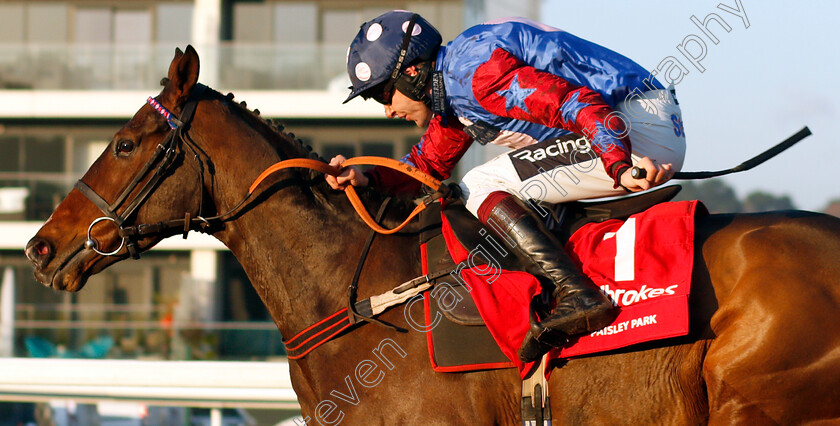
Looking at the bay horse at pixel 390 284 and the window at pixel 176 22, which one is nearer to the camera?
the bay horse at pixel 390 284

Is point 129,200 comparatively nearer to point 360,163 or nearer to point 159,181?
point 159,181

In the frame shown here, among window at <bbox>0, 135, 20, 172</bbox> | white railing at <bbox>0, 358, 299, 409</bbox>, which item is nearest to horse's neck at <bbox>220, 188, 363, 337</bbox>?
white railing at <bbox>0, 358, 299, 409</bbox>

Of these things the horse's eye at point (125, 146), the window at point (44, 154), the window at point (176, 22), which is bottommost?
the horse's eye at point (125, 146)

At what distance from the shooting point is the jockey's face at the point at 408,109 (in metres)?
3.24

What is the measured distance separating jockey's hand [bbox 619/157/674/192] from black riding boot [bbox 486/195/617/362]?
14.0 inches

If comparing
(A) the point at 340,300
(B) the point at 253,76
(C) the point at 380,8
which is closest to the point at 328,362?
(A) the point at 340,300

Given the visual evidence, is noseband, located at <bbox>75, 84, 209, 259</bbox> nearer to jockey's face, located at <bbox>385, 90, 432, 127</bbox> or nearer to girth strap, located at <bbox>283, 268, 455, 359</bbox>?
girth strap, located at <bbox>283, 268, 455, 359</bbox>

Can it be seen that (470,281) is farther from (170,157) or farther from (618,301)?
(170,157)

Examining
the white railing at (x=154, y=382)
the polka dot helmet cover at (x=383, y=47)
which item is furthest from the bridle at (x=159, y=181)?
the white railing at (x=154, y=382)

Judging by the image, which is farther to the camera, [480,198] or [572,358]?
[480,198]

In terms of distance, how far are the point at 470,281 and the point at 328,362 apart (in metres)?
0.65

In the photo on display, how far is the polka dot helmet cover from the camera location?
3118 millimetres

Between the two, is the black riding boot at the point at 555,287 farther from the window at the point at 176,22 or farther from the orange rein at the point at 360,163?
the window at the point at 176,22

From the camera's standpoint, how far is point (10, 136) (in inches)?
723
